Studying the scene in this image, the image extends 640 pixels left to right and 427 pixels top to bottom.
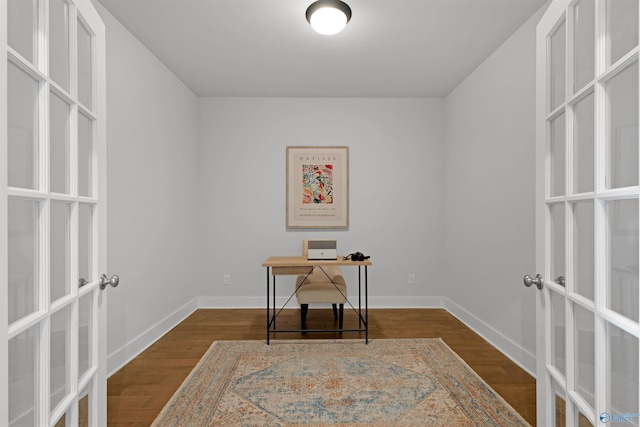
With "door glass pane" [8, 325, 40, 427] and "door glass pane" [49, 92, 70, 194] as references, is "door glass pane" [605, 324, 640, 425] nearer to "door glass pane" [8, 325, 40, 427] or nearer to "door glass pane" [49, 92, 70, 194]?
"door glass pane" [8, 325, 40, 427]

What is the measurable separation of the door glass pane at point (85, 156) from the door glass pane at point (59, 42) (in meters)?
0.16

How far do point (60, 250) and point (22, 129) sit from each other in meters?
0.38

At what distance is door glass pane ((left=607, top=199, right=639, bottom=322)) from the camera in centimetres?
89

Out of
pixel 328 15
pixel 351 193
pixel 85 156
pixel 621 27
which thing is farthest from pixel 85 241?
pixel 351 193

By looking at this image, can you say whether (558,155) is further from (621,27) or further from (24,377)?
(24,377)

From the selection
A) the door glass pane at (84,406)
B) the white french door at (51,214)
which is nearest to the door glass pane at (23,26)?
the white french door at (51,214)

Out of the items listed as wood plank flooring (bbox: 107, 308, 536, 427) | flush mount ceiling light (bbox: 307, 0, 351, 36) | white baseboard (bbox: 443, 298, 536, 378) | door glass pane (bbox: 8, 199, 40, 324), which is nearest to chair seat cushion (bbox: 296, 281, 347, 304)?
wood plank flooring (bbox: 107, 308, 536, 427)

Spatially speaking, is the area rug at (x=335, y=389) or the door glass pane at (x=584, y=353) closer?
the door glass pane at (x=584, y=353)

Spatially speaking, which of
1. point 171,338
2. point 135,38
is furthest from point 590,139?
point 171,338

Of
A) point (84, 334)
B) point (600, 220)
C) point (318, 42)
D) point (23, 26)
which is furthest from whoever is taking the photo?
point (318, 42)

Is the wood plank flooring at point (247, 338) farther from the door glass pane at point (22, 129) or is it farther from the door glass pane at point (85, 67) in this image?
the door glass pane at point (85, 67)

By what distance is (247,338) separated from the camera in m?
3.11

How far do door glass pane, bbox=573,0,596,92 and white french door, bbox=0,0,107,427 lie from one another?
5.09 feet

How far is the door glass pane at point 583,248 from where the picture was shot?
1.06 meters
